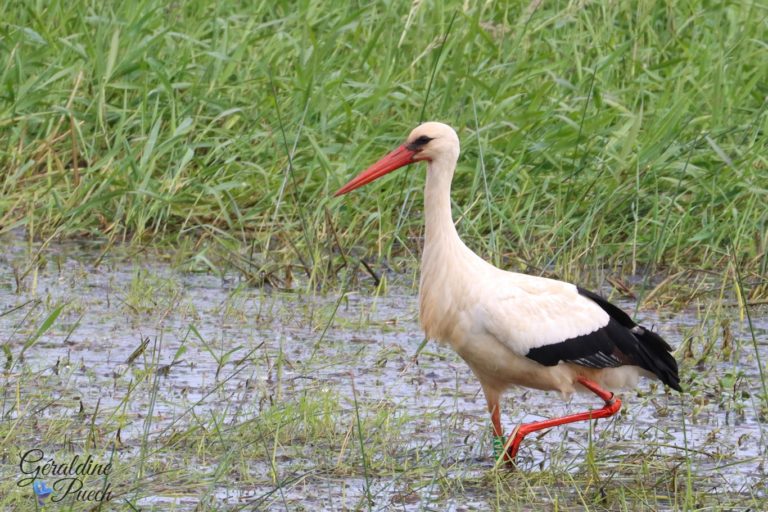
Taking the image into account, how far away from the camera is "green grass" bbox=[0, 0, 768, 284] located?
727cm

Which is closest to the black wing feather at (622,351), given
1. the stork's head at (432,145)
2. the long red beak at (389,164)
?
the stork's head at (432,145)

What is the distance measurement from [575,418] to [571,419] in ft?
0.05

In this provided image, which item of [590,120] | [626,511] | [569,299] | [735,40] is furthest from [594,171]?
[626,511]

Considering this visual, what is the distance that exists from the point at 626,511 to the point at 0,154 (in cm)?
440

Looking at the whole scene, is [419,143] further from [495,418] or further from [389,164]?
[495,418]

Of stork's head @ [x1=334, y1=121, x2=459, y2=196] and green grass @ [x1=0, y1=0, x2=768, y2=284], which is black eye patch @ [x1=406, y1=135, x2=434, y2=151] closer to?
stork's head @ [x1=334, y1=121, x2=459, y2=196]

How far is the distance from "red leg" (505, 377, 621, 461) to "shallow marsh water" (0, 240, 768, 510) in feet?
0.26

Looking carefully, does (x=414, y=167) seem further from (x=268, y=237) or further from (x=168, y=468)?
(x=168, y=468)

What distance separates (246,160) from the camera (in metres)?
7.78

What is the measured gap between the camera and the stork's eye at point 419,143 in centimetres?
548

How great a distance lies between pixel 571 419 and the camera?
5172 mm

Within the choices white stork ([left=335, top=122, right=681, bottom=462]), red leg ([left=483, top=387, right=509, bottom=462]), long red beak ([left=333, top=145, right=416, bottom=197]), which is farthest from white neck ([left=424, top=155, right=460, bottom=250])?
red leg ([left=483, top=387, right=509, bottom=462])

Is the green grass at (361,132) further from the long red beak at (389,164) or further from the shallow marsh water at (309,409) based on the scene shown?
the long red beak at (389,164)
